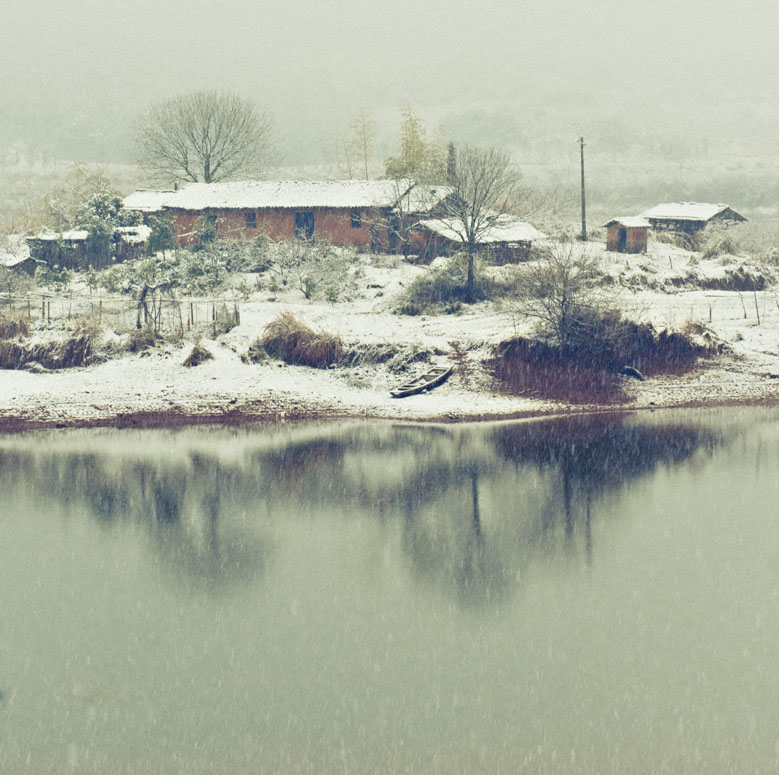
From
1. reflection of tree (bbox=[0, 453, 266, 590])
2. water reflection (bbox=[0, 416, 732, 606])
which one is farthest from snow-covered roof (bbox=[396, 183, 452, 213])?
reflection of tree (bbox=[0, 453, 266, 590])

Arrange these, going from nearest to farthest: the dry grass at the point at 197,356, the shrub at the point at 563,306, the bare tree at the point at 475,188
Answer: the dry grass at the point at 197,356
the shrub at the point at 563,306
the bare tree at the point at 475,188

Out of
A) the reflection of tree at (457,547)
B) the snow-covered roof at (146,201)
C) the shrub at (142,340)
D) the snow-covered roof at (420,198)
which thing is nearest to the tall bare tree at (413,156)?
the snow-covered roof at (420,198)

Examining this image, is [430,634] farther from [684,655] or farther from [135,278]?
[135,278]

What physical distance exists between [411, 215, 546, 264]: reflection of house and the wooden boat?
61.2 ft

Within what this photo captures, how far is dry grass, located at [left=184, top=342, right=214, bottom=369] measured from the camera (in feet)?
122

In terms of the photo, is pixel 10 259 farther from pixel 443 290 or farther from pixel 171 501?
pixel 171 501

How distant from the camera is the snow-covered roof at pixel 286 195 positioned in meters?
62.0

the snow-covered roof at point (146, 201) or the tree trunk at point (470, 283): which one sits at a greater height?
the snow-covered roof at point (146, 201)

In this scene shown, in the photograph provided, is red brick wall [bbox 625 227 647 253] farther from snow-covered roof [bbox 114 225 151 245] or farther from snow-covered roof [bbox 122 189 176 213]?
snow-covered roof [bbox 122 189 176 213]

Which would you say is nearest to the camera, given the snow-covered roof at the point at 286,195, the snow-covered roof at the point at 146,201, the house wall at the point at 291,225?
the house wall at the point at 291,225

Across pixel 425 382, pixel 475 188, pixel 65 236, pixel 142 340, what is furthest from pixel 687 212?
pixel 142 340

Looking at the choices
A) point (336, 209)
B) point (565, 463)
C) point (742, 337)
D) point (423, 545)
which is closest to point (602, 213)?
point (336, 209)

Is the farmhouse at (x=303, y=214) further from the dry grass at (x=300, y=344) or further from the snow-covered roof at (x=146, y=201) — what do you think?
the dry grass at (x=300, y=344)

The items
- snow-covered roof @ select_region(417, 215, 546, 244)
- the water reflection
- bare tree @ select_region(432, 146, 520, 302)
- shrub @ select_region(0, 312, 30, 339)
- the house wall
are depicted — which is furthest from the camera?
the house wall
